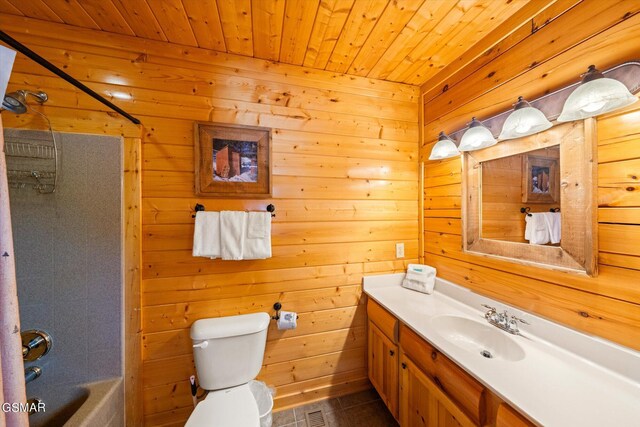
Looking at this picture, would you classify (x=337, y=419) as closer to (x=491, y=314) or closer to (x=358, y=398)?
(x=358, y=398)

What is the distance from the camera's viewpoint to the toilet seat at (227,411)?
104 cm

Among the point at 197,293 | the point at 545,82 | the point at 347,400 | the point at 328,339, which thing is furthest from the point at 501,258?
the point at 197,293

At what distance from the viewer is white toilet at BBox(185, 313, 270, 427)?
1.17 metres

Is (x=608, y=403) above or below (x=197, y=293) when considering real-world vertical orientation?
Result: below

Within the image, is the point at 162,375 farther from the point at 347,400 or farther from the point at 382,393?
A: the point at 382,393

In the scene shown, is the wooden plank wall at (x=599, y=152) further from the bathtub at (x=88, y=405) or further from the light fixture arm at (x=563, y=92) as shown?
the bathtub at (x=88, y=405)

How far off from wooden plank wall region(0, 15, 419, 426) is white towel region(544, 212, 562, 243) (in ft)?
2.79

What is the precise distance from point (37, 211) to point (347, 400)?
2275 mm

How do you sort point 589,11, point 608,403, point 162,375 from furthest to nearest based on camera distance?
point 162,375
point 589,11
point 608,403

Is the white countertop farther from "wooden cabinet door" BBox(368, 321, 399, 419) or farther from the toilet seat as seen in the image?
the toilet seat

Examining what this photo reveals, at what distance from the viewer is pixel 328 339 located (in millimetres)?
1670

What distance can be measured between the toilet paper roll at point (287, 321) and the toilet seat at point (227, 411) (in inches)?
14.8

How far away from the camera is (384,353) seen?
1.46 metres

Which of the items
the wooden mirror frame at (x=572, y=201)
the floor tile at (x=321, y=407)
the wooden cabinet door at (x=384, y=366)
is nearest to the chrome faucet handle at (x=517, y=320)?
the wooden mirror frame at (x=572, y=201)
